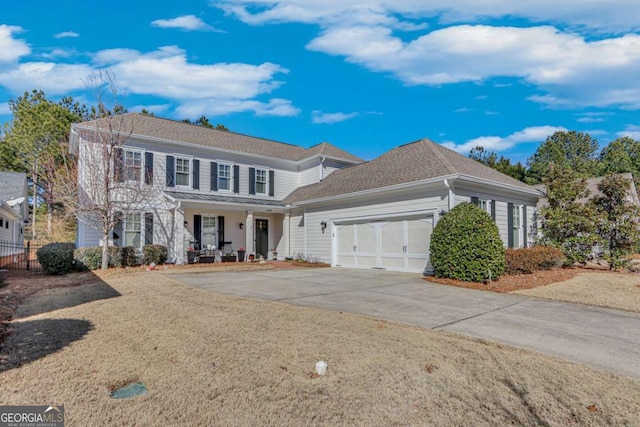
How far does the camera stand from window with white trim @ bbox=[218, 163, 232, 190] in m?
17.7

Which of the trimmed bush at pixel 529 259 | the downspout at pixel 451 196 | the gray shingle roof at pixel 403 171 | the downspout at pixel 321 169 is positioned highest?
the downspout at pixel 321 169

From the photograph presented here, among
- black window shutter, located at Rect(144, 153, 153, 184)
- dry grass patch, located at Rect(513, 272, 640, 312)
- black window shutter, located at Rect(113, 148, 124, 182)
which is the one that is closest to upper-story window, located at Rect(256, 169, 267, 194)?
black window shutter, located at Rect(144, 153, 153, 184)

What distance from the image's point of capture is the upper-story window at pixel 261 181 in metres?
19.1

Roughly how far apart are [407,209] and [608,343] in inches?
326

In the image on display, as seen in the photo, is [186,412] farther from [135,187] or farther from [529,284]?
[135,187]

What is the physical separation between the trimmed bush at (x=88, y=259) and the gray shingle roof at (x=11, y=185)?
1038 cm

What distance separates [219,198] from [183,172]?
6.60ft

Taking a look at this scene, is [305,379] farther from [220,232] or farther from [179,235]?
[220,232]

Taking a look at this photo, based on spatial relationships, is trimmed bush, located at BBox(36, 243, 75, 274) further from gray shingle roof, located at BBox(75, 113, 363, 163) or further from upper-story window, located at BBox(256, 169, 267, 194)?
upper-story window, located at BBox(256, 169, 267, 194)

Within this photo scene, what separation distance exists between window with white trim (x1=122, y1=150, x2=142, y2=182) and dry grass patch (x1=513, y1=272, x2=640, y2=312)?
14.3m

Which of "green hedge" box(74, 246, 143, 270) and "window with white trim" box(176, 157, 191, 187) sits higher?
"window with white trim" box(176, 157, 191, 187)

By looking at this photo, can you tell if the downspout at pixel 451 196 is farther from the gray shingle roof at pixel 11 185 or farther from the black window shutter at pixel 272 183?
the gray shingle roof at pixel 11 185

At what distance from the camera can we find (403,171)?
1364cm

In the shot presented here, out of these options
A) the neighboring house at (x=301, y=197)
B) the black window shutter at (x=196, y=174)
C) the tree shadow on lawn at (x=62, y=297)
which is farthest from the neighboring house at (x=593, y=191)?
the tree shadow on lawn at (x=62, y=297)
